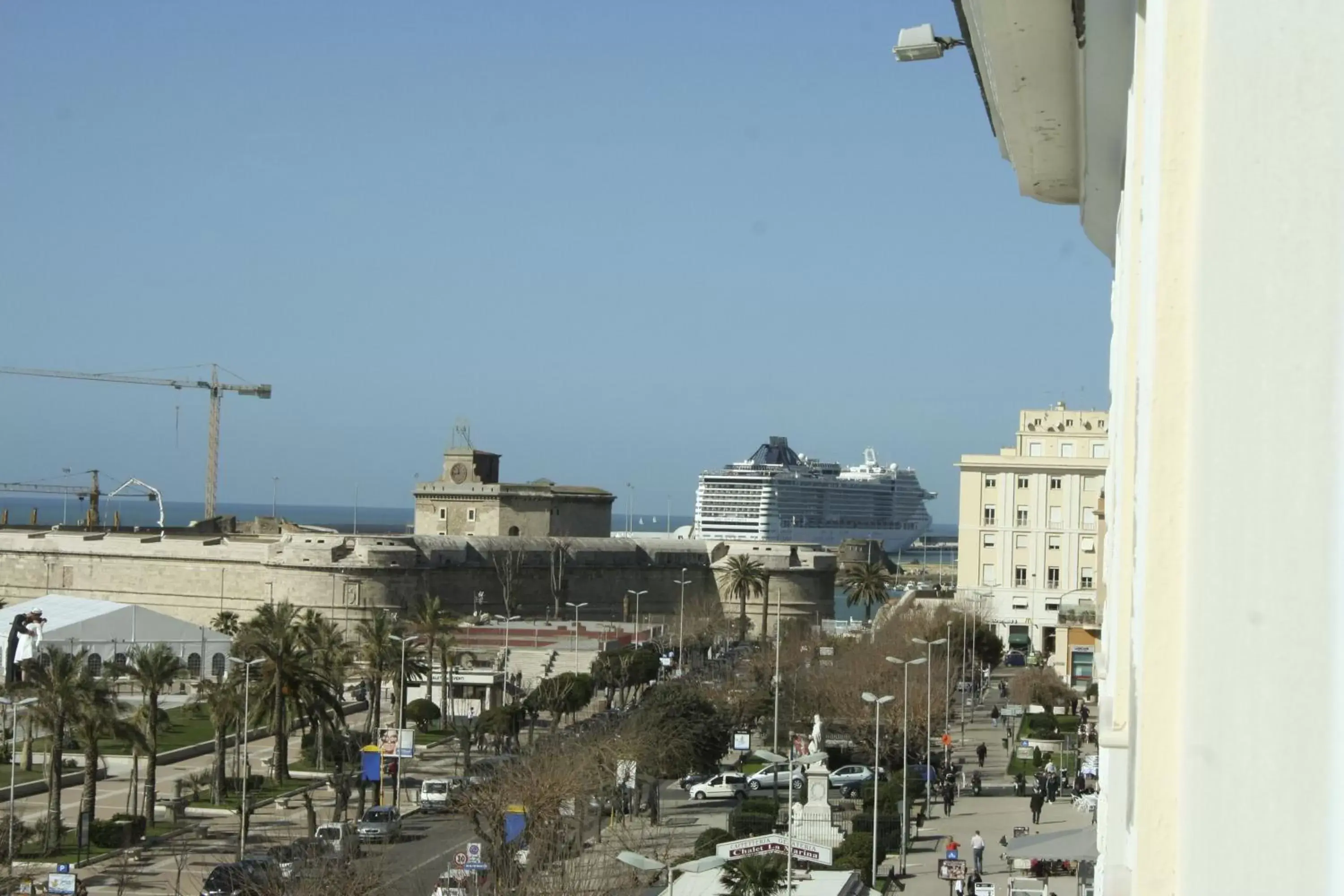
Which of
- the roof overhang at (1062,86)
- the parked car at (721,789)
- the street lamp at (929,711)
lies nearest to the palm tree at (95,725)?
the parked car at (721,789)

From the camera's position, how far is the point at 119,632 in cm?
3903

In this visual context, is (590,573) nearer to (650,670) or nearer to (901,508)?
(650,670)

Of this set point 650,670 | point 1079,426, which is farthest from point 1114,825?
point 1079,426

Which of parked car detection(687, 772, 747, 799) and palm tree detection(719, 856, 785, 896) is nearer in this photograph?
palm tree detection(719, 856, 785, 896)

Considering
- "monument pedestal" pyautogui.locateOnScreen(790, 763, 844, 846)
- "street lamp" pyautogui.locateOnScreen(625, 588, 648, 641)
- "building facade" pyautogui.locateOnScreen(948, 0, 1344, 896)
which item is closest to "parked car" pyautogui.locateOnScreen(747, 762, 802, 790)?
"monument pedestal" pyautogui.locateOnScreen(790, 763, 844, 846)

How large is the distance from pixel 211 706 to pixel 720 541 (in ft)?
→ 115

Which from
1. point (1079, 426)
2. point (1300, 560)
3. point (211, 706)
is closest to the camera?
point (1300, 560)

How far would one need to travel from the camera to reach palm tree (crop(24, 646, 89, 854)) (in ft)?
75.9

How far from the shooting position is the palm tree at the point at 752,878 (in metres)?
16.9

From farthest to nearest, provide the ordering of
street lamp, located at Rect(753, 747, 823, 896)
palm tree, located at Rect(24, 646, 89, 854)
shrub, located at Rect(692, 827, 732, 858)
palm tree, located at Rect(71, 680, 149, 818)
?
palm tree, located at Rect(71, 680, 149, 818), palm tree, located at Rect(24, 646, 89, 854), shrub, located at Rect(692, 827, 732, 858), street lamp, located at Rect(753, 747, 823, 896)

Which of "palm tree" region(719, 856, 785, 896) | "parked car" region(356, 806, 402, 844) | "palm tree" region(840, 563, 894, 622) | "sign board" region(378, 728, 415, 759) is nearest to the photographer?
"palm tree" region(719, 856, 785, 896)

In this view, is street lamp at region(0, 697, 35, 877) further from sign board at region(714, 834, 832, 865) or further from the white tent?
sign board at region(714, 834, 832, 865)

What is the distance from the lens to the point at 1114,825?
6.67 ft

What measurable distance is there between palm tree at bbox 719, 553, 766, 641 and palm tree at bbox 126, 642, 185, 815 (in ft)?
84.4
